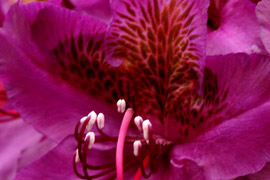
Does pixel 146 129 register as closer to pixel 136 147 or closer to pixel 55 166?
pixel 136 147

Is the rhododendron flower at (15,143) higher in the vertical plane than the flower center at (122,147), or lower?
lower

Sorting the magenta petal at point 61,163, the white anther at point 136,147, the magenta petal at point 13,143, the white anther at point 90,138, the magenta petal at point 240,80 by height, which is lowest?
the magenta petal at point 13,143

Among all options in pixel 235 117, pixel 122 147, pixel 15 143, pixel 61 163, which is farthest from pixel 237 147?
pixel 15 143

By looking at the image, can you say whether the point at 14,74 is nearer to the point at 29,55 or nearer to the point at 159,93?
the point at 29,55

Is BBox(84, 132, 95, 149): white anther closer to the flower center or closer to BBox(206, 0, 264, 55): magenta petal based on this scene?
the flower center

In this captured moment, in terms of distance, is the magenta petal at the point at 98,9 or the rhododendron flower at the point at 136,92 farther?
the magenta petal at the point at 98,9

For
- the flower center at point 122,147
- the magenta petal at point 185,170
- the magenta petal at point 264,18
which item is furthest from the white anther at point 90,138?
the magenta petal at point 264,18

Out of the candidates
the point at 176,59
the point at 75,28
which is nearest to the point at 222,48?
the point at 176,59

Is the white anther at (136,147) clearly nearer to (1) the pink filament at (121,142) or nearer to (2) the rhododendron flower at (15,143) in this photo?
(1) the pink filament at (121,142)
